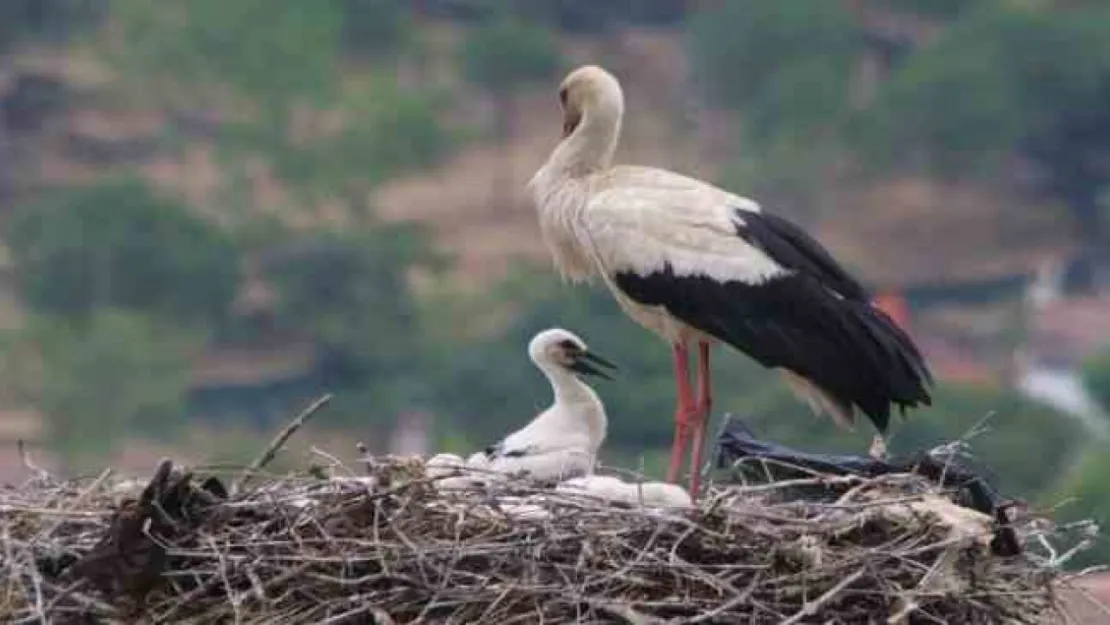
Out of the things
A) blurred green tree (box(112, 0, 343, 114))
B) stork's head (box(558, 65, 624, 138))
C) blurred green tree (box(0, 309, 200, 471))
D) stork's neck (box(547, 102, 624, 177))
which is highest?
stork's head (box(558, 65, 624, 138))

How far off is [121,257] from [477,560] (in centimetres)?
3821

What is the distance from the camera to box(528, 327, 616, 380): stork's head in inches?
360

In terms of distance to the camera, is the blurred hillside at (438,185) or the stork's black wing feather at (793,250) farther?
→ the blurred hillside at (438,185)

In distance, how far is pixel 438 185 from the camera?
5031 centimetres

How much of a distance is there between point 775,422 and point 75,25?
84.0 ft

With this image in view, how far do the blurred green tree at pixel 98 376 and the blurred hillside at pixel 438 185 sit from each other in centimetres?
6

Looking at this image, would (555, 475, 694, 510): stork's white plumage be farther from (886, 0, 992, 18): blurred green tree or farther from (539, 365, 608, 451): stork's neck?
(886, 0, 992, 18): blurred green tree

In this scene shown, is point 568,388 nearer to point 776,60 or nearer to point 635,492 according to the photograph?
point 635,492

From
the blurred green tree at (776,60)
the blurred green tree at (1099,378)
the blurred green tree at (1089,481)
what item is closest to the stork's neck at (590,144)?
the blurred green tree at (1089,481)

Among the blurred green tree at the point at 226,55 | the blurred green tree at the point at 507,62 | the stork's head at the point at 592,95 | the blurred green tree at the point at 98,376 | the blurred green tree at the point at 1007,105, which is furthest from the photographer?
the blurred green tree at the point at 226,55

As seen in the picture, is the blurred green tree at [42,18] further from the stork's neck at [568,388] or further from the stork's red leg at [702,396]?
the stork's neck at [568,388]

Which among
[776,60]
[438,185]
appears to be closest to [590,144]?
[438,185]

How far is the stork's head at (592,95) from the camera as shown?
9.62 metres

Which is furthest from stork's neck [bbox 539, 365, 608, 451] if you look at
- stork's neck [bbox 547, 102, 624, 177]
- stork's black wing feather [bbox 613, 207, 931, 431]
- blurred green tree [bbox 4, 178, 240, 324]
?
blurred green tree [bbox 4, 178, 240, 324]
